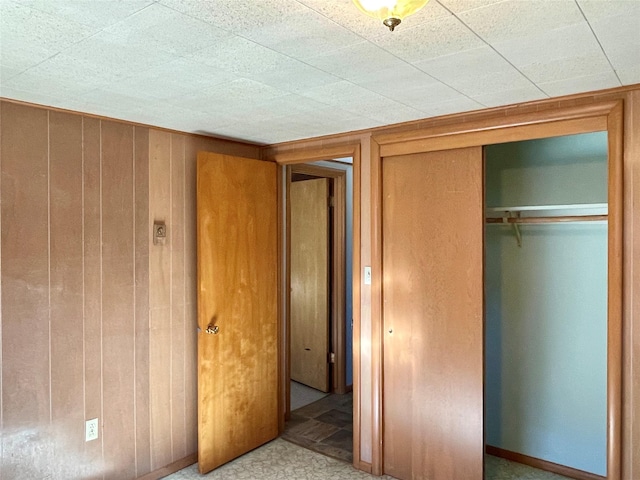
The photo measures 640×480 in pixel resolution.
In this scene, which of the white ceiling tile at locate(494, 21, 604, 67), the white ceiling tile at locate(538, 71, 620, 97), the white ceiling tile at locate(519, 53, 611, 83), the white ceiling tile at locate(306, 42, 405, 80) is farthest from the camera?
the white ceiling tile at locate(538, 71, 620, 97)

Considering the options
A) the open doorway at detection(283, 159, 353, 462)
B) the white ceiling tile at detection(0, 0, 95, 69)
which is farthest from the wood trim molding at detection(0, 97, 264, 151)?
the open doorway at detection(283, 159, 353, 462)

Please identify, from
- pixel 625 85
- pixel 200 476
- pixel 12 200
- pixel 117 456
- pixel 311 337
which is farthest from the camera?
pixel 311 337

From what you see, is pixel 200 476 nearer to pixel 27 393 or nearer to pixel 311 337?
pixel 27 393

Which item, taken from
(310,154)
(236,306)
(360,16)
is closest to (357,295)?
(236,306)

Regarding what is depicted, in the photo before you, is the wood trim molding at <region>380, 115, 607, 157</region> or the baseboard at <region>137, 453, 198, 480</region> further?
the baseboard at <region>137, 453, 198, 480</region>

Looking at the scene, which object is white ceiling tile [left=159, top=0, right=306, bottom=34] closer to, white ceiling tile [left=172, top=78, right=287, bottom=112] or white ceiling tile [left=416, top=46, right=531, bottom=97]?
white ceiling tile [left=172, top=78, right=287, bottom=112]

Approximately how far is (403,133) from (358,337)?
1328 mm

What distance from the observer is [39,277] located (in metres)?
2.40

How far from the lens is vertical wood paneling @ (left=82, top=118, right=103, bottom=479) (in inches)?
102

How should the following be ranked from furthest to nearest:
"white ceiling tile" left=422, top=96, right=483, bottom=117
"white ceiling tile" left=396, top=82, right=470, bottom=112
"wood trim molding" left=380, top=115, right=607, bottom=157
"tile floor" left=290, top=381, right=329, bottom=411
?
"tile floor" left=290, top=381, right=329, bottom=411
"white ceiling tile" left=422, top=96, right=483, bottom=117
"wood trim molding" left=380, top=115, right=607, bottom=157
"white ceiling tile" left=396, top=82, right=470, bottom=112

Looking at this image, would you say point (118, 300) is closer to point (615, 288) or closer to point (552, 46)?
point (552, 46)

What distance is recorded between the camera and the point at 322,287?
14.9 ft

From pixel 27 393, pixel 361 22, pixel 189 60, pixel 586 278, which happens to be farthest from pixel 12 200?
pixel 586 278

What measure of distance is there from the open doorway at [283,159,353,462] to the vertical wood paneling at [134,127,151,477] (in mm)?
1558
